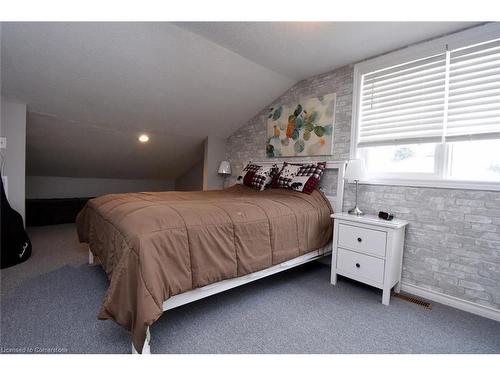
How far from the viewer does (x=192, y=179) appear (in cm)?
536

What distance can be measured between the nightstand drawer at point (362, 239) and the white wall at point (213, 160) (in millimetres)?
2481

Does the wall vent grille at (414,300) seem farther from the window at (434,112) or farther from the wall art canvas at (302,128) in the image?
the wall art canvas at (302,128)

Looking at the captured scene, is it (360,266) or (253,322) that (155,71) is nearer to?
(253,322)

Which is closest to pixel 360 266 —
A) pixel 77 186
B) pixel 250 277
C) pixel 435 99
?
pixel 250 277

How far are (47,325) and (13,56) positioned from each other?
2304 millimetres

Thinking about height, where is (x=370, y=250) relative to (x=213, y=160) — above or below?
below

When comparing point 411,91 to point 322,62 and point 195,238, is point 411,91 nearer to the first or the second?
point 322,62

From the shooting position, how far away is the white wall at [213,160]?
407 cm

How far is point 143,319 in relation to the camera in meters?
1.13

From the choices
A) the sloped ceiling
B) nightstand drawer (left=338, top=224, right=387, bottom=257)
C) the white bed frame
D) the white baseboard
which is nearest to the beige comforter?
the white bed frame

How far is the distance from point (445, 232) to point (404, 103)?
119 centimetres

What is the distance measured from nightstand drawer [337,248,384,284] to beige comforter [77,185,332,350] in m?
0.27

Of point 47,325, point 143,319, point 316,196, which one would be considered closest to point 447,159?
point 316,196

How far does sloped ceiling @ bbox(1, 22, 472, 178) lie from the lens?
210 cm
